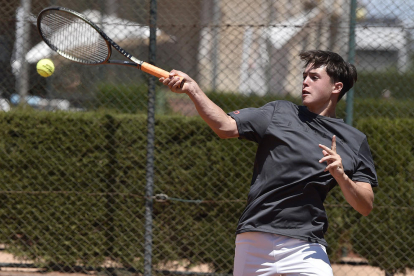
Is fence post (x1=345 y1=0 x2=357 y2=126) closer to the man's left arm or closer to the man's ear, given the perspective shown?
the man's ear

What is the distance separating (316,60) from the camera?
98.6 inches

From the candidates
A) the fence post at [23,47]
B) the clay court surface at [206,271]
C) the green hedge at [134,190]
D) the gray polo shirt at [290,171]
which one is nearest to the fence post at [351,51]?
the green hedge at [134,190]

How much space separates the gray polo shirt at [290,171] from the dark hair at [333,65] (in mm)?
304

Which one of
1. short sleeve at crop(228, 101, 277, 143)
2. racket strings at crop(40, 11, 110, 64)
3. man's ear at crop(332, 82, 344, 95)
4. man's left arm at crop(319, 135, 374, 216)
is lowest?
man's left arm at crop(319, 135, 374, 216)

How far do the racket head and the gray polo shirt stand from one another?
4.16 ft

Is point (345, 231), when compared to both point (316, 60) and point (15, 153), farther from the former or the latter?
point (15, 153)

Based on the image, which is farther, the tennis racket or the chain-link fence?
the chain-link fence

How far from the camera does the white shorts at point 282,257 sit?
224 centimetres

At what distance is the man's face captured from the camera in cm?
245

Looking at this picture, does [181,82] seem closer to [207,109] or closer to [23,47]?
[207,109]

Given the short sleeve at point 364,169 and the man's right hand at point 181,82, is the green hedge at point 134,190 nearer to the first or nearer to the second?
the short sleeve at point 364,169

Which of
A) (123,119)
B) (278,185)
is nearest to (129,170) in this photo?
(123,119)

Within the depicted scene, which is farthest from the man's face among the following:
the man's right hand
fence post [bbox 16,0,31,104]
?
fence post [bbox 16,0,31,104]

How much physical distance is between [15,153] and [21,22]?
1.28 metres
